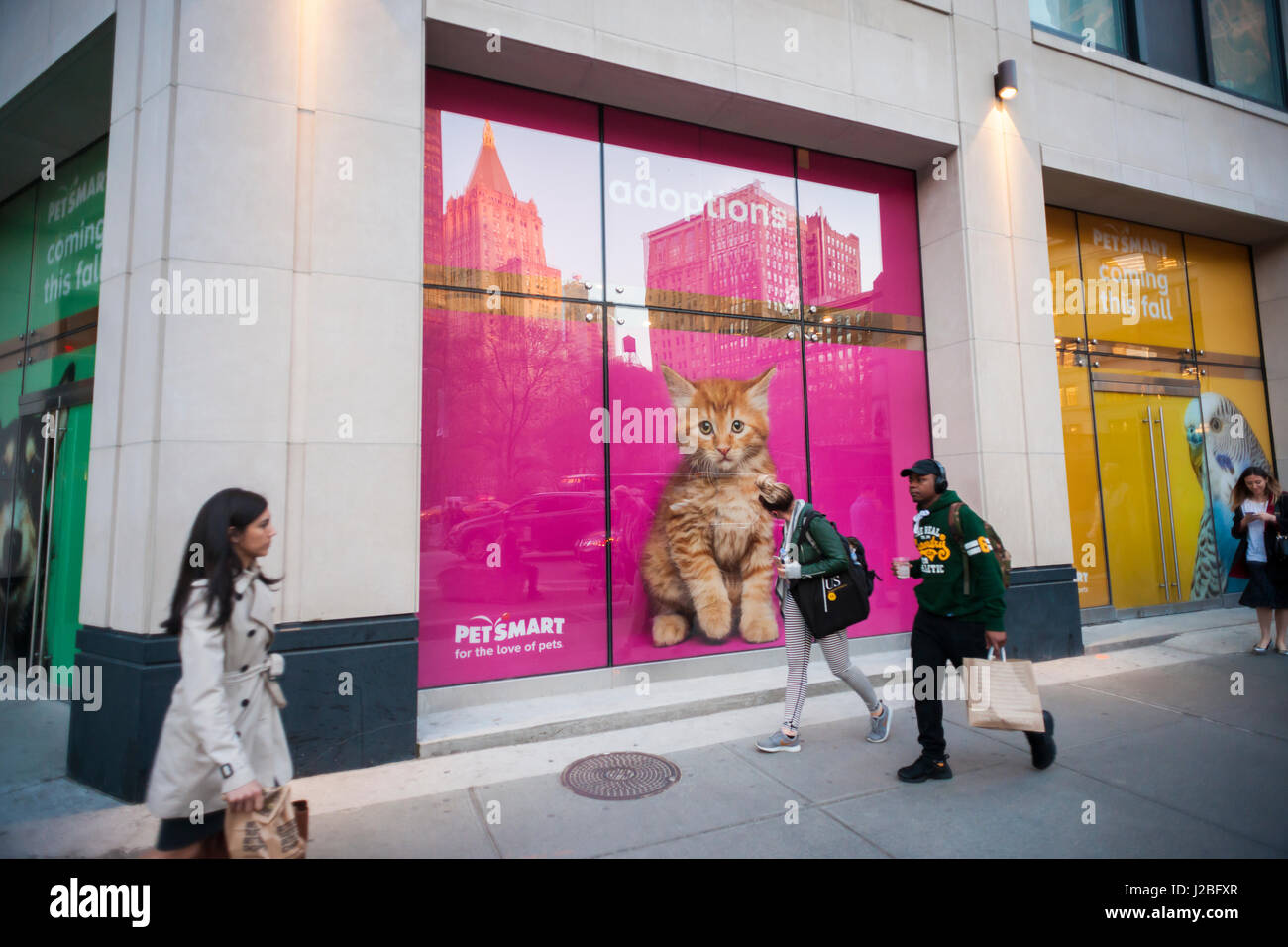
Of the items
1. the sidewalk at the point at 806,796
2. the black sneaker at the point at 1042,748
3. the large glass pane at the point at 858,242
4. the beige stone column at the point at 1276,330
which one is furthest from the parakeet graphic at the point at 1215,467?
the black sneaker at the point at 1042,748

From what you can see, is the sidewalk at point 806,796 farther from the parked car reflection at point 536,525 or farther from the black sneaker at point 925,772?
the parked car reflection at point 536,525

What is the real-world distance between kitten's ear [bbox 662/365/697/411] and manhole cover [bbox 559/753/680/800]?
3.64 metres

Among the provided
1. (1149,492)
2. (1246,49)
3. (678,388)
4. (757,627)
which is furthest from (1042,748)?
(1246,49)

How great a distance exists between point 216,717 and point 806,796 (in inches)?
133

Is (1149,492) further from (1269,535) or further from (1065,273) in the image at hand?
(1065,273)

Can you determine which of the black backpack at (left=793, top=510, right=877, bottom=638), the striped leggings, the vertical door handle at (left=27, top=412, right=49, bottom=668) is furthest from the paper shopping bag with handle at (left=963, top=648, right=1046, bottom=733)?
the vertical door handle at (left=27, top=412, right=49, bottom=668)

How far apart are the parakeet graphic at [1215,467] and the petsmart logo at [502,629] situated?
10.0 m

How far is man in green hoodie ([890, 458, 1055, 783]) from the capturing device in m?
4.44

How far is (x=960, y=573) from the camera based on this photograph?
4.46 meters

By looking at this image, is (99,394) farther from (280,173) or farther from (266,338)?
(280,173)

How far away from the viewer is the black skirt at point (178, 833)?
2553mm

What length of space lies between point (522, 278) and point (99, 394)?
355cm

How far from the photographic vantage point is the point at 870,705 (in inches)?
206
